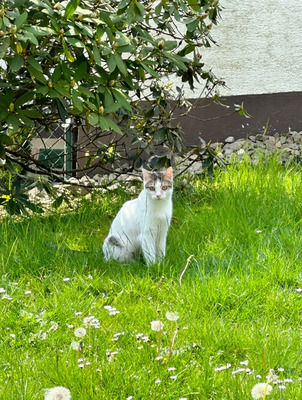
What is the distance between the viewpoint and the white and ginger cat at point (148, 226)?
354 cm

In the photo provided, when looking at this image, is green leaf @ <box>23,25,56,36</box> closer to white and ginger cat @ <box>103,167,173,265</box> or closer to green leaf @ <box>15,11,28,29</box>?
green leaf @ <box>15,11,28,29</box>

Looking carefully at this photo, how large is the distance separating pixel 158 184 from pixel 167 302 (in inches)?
33.1

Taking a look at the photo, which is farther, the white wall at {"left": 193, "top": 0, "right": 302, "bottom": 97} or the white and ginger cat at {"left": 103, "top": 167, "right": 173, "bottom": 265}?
the white wall at {"left": 193, "top": 0, "right": 302, "bottom": 97}

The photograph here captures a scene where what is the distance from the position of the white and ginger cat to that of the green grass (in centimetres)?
9

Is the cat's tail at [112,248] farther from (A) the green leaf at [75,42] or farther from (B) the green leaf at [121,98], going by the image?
(A) the green leaf at [75,42]

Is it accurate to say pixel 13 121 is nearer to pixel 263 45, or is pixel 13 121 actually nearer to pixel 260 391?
pixel 260 391

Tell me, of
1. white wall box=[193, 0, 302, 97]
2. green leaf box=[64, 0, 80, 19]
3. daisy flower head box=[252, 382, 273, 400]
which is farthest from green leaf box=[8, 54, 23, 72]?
white wall box=[193, 0, 302, 97]

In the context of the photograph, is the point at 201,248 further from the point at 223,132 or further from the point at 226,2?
the point at 226,2

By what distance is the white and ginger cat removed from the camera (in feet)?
11.6

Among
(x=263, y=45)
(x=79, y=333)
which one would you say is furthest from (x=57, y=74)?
(x=263, y=45)

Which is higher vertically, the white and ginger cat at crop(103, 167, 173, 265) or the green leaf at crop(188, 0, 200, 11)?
the green leaf at crop(188, 0, 200, 11)

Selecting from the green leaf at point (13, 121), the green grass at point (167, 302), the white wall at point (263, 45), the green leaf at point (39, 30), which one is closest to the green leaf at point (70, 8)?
the green leaf at point (39, 30)

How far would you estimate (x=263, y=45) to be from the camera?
20.4 ft

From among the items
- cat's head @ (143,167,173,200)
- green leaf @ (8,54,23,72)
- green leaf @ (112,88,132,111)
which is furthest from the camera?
cat's head @ (143,167,173,200)
